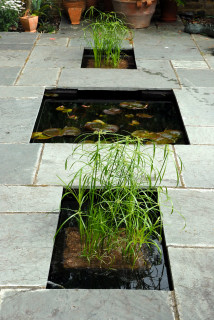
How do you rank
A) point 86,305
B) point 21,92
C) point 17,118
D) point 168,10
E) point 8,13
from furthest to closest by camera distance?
point 168,10
point 8,13
point 21,92
point 17,118
point 86,305

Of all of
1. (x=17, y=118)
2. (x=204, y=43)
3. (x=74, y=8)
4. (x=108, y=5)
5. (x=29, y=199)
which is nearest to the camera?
(x=29, y=199)

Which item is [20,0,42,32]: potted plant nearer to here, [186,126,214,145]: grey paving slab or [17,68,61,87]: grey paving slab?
[17,68,61,87]: grey paving slab

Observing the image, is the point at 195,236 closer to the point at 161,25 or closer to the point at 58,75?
the point at 58,75

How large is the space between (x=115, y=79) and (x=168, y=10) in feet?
8.31

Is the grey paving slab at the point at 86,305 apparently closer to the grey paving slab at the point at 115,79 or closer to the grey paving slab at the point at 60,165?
the grey paving slab at the point at 60,165

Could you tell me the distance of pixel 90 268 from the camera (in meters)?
2.43

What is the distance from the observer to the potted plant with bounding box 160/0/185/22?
6.77 meters

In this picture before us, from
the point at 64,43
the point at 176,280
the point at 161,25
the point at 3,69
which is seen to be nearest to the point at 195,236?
the point at 176,280

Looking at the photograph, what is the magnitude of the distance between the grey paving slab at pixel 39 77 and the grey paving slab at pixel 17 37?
3.51ft

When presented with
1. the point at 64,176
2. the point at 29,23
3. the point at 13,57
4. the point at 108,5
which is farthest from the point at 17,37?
the point at 64,176

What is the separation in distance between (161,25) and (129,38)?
2.89 ft

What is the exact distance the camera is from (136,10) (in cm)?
639

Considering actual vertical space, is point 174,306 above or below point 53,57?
above

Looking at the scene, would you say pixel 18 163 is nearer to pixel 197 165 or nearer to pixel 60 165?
pixel 60 165
